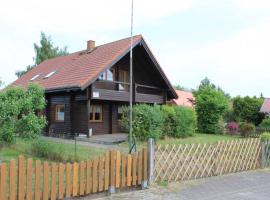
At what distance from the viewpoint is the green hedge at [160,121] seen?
1883 centimetres

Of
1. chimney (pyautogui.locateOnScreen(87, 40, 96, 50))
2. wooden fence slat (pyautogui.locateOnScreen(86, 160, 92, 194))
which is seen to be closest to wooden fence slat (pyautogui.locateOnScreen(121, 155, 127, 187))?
wooden fence slat (pyautogui.locateOnScreen(86, 160, 92, 194))

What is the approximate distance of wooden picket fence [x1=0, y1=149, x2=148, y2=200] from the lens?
698 centimetres

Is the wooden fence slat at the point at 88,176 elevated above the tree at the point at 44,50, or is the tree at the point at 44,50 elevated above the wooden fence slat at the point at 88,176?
the tree at the point at 44,50

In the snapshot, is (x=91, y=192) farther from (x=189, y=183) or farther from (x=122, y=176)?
(x=189, y=183)

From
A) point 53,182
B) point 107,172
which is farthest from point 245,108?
point 53,182

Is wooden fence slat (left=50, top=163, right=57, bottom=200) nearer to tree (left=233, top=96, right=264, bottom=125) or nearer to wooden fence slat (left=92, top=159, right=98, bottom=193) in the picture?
wooden fence slat (left=92, top=159, right=98, bottom=193)

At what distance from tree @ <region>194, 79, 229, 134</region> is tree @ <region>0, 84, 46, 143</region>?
2089 cm

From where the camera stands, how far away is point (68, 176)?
25.2 ft

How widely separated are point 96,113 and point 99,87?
72.3 inches

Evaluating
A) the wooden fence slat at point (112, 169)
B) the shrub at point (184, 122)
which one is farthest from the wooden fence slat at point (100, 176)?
the shrub at point (184, 122)

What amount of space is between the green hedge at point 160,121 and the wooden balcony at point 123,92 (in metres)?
2.94

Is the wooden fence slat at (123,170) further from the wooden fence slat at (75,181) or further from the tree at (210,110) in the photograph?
the tree at (210,110)

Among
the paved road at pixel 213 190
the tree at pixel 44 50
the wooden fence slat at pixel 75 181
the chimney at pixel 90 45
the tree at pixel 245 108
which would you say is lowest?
the paved road at pixel 213 190

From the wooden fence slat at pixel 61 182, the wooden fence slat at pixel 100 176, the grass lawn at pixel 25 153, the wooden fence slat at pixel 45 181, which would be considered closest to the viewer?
the wooden fence slat at pixel 45 181
